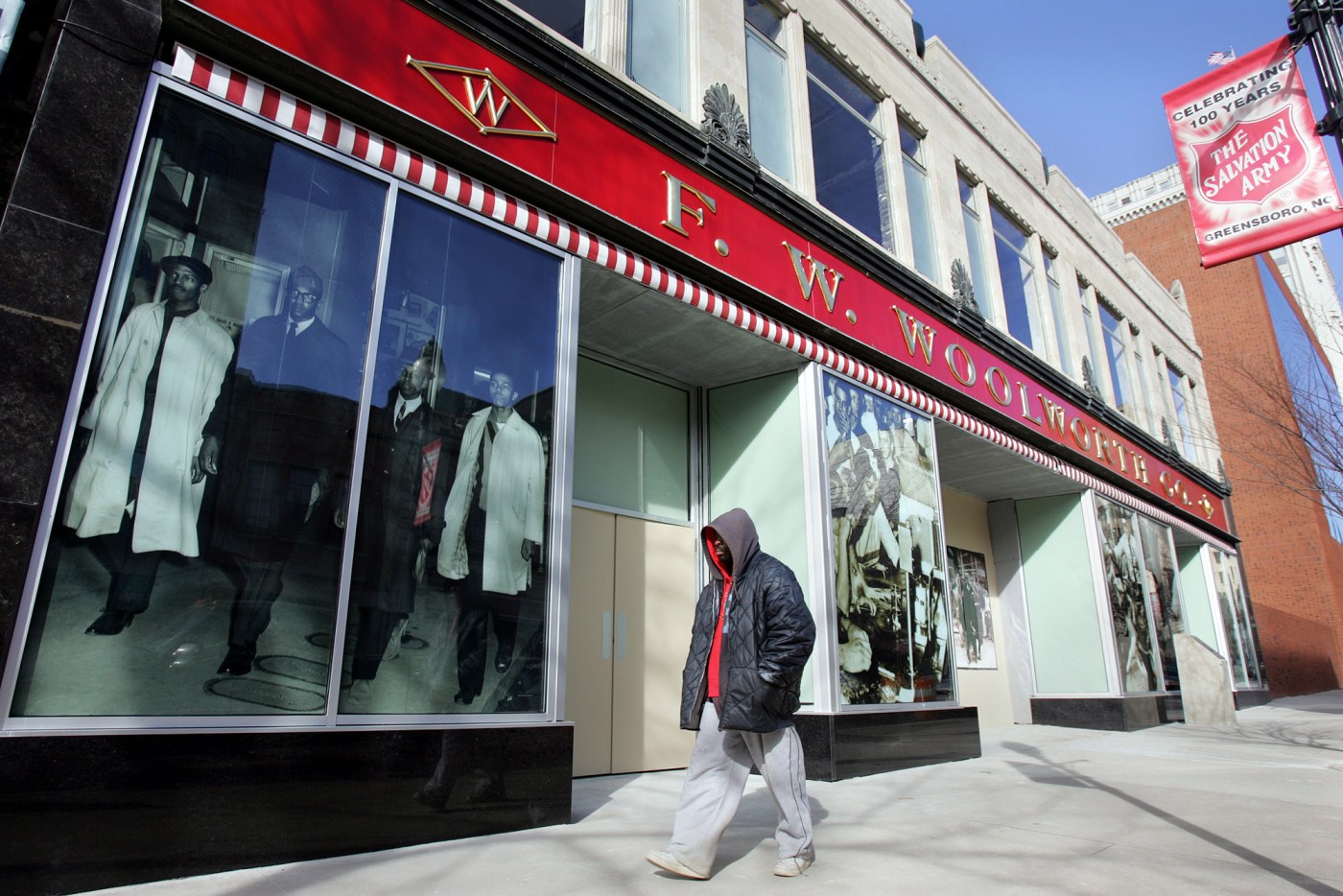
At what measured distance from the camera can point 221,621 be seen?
3852 millimetres

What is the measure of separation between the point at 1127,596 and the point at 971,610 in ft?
9.19

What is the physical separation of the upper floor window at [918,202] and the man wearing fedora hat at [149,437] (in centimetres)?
911

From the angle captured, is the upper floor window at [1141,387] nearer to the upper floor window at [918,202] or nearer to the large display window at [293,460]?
the upper floor window at [918,202]

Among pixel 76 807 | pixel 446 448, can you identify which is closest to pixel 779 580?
pixel 446 448

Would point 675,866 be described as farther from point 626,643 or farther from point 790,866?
point 626,643

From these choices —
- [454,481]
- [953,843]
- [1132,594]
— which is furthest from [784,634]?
[1132,594]

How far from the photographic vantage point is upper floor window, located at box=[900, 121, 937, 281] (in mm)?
11117

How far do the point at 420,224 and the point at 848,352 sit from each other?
16.9ft

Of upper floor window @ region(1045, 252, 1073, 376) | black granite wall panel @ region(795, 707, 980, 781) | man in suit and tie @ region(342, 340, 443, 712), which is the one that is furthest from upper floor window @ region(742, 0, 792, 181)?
upper floor window @ region(1045, 252, 1073, 376)

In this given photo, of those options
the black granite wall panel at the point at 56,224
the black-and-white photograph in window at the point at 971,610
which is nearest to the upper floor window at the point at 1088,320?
the black-and-white photograph in window at the point at 971,610

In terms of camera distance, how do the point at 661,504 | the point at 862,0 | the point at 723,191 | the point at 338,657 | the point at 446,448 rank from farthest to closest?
the point at 862,0
the point at 661,504
the point at 723,191
the point at 446,448
the point at 338,657

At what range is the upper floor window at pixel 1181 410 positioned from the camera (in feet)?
63.6

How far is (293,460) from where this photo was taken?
13.9 ft

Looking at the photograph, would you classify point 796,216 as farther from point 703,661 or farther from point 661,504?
point 703,661
